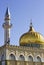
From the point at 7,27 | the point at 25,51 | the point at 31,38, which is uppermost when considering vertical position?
the point at 7,27

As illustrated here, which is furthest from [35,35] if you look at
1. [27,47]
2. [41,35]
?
[27,47]

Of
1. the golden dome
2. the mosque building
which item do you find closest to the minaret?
the mosque building

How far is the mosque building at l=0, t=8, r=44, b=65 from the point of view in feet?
99.8

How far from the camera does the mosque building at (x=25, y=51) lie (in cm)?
3041

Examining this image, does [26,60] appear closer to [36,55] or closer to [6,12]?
[36,55]

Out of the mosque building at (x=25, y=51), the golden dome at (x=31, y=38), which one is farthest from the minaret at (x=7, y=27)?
the golden dome at (x=31, y=38)

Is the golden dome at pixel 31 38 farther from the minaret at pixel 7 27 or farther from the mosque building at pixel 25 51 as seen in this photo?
the minaret at pixel 7 27

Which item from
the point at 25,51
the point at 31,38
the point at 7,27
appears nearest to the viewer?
the point at 25,51

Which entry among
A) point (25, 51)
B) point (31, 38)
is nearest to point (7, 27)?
point (31, 38)

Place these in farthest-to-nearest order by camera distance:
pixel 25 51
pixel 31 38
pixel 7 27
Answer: pixel 7 27 < pixel 31 38 < pixel 25 51

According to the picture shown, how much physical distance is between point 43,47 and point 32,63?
3730 mm

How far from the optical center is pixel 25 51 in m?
31.6

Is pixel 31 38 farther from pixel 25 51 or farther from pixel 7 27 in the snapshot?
pixel 7 27

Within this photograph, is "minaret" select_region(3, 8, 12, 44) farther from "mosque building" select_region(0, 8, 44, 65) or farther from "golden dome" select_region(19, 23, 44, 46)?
"golden dome" select_region(19, 23, 44, 46)
